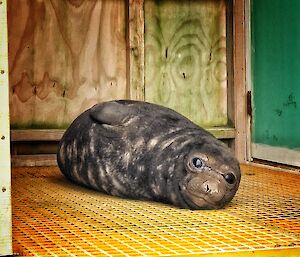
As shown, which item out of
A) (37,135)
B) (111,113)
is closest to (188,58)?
(37,135)

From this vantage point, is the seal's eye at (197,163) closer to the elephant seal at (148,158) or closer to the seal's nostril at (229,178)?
the elephant seal at (148,158)

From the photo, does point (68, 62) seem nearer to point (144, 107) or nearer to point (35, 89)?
point (35, 89)

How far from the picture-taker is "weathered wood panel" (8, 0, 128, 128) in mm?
5430

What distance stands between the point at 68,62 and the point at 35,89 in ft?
0.99

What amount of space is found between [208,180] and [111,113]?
0.90 metres

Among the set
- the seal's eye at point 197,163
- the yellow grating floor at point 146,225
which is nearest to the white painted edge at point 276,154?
the yellow grating floor at point 146,225

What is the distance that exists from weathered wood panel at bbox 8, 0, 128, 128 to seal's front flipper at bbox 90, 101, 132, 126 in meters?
1.16

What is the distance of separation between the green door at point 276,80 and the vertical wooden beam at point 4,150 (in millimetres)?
2692

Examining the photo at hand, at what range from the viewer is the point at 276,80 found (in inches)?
205

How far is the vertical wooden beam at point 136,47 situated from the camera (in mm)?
5555

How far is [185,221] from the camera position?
10.8 ft

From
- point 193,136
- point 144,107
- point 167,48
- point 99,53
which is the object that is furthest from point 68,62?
point 193,136

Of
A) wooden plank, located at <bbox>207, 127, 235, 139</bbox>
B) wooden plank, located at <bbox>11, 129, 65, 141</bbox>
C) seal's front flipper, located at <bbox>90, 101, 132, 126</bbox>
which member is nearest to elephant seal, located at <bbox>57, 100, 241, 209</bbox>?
seal's front flipper, located at <bbox>90, 101, 132, 126</bbox>

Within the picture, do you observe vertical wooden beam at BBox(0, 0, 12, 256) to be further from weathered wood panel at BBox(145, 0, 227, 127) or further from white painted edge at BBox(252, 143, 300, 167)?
weathered wood panel at BBox(145, 0, 227, 127)
